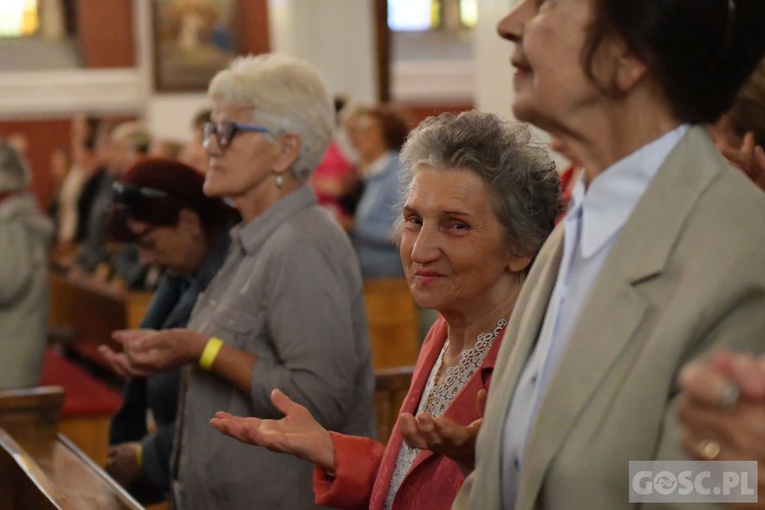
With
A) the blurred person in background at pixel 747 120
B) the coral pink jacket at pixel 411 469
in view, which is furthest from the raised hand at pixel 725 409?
the blurred person in background at pixel 747 120

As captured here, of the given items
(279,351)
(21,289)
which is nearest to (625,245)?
(279,351)

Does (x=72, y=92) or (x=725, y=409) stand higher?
(x=725, y=409)

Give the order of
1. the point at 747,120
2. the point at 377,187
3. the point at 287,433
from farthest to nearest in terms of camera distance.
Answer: the point at 377,187, the point at 747,120, the point at 287,433

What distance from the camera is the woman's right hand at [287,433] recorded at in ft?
7.04

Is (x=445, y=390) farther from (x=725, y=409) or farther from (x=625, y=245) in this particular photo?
(x=725, y=409)

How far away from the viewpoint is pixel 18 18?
14758 millimetres

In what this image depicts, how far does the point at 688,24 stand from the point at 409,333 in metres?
5.29

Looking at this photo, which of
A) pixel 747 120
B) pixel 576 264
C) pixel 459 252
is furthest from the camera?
pixel 747 120

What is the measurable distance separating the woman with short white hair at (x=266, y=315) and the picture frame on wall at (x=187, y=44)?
34.7 feet

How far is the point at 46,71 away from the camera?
14.4 meters

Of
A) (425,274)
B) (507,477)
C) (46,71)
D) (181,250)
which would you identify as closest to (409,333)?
(181,250)

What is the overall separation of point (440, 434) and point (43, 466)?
→ 193cm

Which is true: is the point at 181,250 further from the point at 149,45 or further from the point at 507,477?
the point at 149,45

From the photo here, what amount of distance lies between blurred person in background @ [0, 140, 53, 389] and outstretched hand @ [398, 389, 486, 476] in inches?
172
